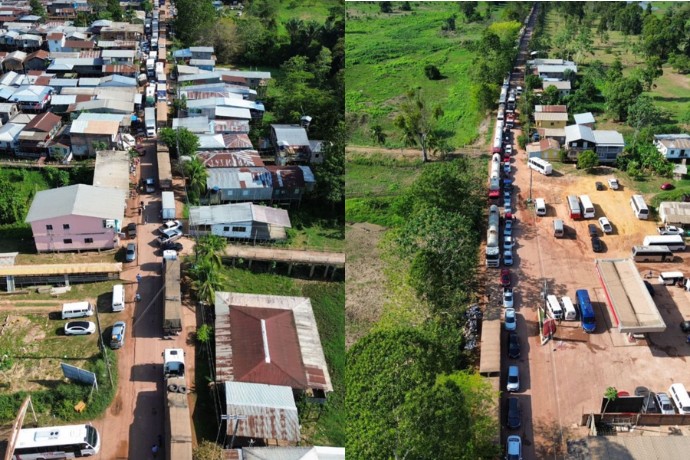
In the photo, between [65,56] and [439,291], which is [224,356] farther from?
[65,56]

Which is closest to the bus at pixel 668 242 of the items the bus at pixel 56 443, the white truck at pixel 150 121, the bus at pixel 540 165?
the bus at pixel 540 165

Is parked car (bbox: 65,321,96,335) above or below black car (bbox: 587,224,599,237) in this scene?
below

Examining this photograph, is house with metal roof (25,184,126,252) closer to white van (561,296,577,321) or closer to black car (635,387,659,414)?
white van (561,296,577,321)

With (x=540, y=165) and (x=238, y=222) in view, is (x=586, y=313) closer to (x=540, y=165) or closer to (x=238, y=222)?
(x=540, y=165)

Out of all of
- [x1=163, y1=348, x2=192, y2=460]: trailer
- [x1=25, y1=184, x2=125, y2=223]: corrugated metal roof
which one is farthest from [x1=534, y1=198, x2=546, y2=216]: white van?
[x1=25, y1=184, x2=125, y2=223]: corrugated metal roof

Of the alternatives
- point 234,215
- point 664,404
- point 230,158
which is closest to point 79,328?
point 234,215
